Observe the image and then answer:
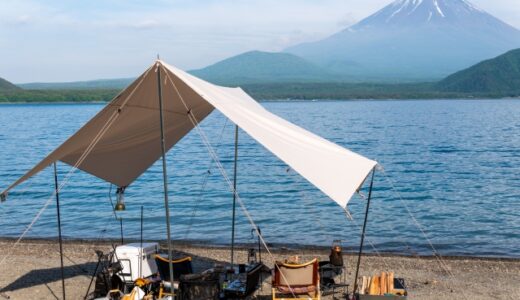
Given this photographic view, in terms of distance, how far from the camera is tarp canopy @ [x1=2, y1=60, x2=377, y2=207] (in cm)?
914

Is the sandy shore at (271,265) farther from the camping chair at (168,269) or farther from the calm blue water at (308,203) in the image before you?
the calm blue water at (308,203)

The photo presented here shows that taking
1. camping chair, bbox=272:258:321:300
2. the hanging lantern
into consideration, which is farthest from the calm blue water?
camping chair, bbox=272:258:321:300

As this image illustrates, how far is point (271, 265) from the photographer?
1345cm

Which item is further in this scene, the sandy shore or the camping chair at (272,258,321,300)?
the sandy shore

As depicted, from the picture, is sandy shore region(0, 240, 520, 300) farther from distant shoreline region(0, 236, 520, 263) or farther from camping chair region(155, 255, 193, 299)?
camping chair region(155, 255, 193, 299)

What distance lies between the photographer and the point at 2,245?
16844 millimetres

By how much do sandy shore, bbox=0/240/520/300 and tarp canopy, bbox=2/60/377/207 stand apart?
2.05 metres

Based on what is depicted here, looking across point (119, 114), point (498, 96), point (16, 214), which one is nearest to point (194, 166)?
point (16, 214)

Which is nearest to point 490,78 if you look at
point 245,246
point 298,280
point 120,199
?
point 245,246

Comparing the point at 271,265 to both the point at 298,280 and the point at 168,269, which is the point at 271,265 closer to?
the point at 168,269

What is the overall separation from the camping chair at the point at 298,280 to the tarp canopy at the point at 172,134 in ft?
3.97

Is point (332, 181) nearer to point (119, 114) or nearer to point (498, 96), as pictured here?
point (119, 114)

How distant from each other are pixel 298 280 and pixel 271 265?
4092 millimetres

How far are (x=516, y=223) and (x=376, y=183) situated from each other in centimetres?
1056
